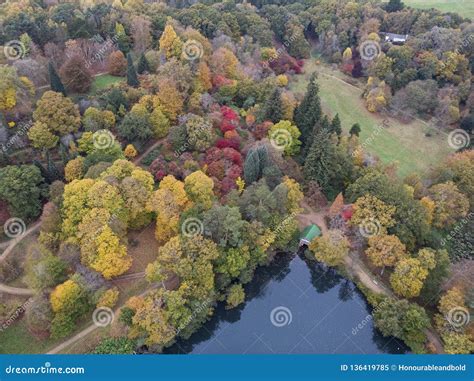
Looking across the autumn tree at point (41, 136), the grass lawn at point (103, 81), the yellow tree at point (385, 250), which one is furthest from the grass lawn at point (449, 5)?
the autumn tree at point (41, 136)

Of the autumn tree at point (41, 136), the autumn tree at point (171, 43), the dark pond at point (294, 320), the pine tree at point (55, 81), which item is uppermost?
the autumn tree at point (171, 43)

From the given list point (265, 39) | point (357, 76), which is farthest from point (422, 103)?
point (265, 39)

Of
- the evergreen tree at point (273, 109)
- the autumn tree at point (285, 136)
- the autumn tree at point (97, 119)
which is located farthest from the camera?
the evergreen tree at point (273, 109)

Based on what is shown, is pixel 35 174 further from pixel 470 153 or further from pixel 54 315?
pixel 470 153

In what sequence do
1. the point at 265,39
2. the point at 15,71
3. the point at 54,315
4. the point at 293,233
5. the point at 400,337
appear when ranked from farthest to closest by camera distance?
the point at 265,39 < the point at 15,71 < the point at 293,233 < the point at 400,337 < the point at 54,315

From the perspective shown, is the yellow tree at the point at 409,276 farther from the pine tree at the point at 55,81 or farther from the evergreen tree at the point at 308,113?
the pine tree at the point at 55,81

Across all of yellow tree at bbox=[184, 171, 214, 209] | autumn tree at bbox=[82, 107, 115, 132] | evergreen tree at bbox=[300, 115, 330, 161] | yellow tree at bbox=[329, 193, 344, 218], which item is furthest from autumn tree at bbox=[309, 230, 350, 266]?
autumn tree at bbox=[82, 107, 115, 132]
